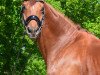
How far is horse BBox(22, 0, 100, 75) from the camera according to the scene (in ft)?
23.3

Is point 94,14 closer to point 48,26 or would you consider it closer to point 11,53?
point 11,53

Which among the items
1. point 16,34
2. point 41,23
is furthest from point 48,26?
point 16,34

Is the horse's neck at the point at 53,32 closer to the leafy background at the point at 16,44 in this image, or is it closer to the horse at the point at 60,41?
the horse at the point at 60,41

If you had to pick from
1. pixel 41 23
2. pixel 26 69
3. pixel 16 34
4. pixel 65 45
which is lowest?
pixel 26 69

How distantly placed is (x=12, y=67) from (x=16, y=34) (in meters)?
2.41

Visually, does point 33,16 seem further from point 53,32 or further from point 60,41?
point 60,41

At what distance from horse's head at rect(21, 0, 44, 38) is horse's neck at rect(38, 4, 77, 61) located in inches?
7.7

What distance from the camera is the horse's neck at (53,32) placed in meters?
7.53

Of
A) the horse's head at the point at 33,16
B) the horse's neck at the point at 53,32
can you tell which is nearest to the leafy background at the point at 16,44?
the horse's neck at the point at 53,32

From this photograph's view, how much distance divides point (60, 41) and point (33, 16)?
0.77 meters

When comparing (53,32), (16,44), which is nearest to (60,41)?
(53,32)

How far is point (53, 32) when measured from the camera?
7.59 meters

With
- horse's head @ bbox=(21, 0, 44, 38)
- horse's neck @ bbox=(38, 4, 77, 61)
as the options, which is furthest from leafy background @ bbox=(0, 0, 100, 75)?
horse's head @ bbox=(21, 0, 44, 38)

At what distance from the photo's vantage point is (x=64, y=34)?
7562mm
